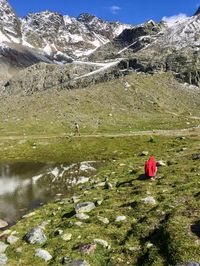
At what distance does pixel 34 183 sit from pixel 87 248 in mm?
23694

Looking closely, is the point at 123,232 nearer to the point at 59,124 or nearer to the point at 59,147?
the point at 59,147

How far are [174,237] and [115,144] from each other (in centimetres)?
4467

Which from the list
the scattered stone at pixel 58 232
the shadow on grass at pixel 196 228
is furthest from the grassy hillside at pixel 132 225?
the scattered stone at pixel 58 232

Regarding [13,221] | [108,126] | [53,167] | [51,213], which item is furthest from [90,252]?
[108,126]

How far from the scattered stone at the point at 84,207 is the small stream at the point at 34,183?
522cm

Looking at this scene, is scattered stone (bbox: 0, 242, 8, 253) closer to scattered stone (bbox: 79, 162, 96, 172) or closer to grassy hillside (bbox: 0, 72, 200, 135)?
scattered stone (bbox: 79, 162, 96, 172)

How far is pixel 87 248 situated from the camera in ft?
60.1

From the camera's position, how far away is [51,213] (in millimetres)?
25578

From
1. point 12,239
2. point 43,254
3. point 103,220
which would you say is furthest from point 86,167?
point 43,254

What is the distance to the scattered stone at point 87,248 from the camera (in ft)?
59.4

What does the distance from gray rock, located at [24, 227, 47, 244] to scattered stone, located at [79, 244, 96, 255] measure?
2217 millimetres

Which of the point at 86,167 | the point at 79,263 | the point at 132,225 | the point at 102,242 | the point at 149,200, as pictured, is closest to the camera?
the point at 79,263

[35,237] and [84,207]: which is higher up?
[84,207]

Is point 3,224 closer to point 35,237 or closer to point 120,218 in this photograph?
point 35,237
